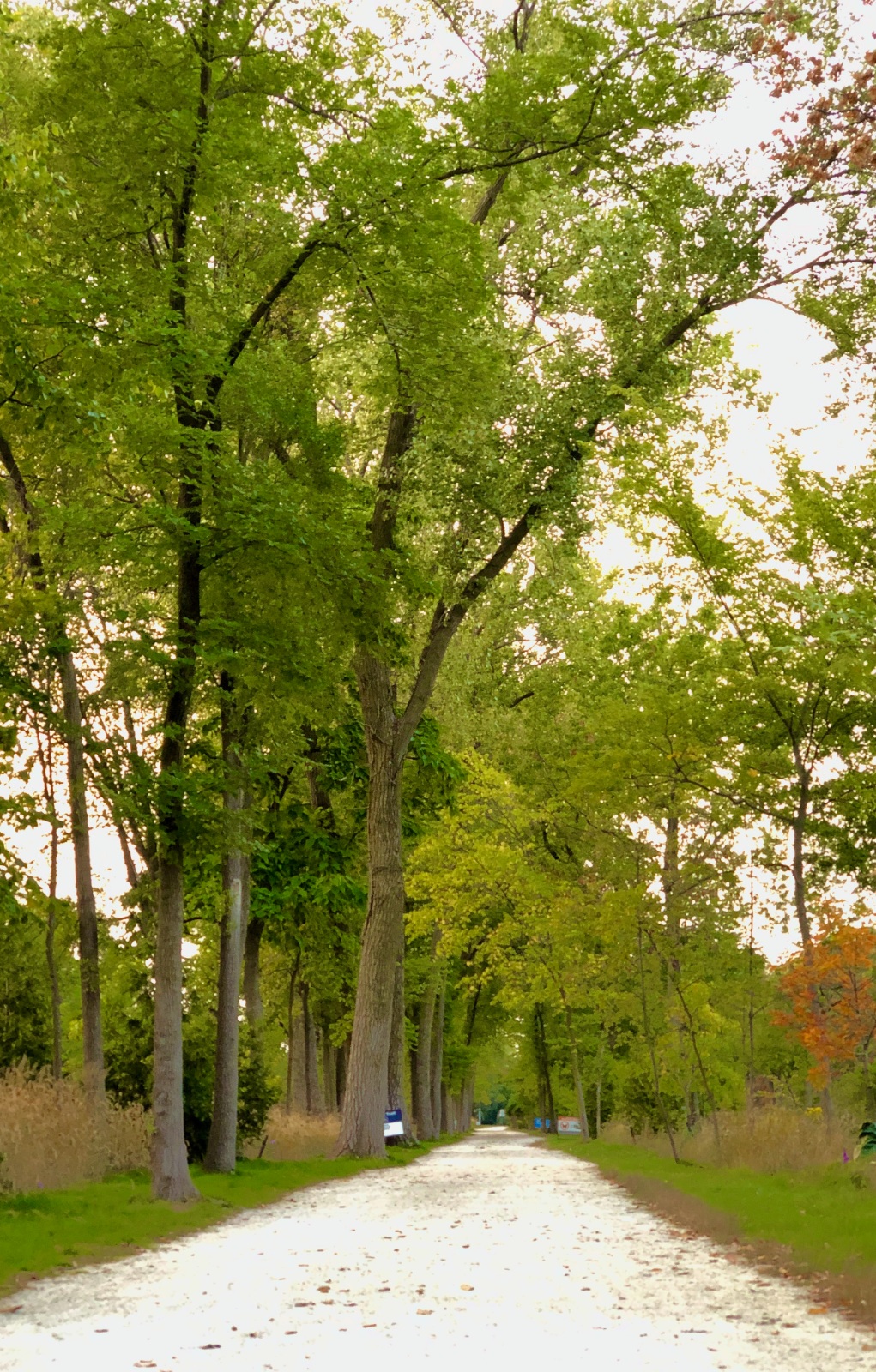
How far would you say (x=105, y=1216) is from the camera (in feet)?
36.8

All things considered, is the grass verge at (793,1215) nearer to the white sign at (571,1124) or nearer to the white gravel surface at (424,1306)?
the white gravel surface at (424,1306)

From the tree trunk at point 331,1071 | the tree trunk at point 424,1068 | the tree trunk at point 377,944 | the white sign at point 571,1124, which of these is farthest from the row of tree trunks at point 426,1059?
the white sign at point 571,1124

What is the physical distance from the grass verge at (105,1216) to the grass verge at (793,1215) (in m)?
4.55

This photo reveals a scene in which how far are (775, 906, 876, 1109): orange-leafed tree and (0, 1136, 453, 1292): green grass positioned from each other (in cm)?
756

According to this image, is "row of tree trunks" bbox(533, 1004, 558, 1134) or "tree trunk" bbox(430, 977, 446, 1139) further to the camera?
"row of tree trunks" bbox(533, 1004, 558, 1134)

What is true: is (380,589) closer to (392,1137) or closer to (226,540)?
(226,540)

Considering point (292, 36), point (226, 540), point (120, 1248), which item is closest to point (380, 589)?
point (226, 540)

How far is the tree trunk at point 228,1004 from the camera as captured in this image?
665 inches

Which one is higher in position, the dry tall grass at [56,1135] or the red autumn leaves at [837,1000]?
the red autumn leaves at [837,1000]

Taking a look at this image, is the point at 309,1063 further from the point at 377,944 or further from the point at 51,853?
the point at 51,853

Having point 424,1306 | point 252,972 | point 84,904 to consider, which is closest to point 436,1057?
point 252,972

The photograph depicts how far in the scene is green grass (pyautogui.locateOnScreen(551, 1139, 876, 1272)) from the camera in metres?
8.80

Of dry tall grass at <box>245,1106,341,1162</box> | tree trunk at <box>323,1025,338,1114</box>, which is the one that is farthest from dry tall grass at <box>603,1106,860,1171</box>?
tree trunk at <box>323,1025,338,1114</box>

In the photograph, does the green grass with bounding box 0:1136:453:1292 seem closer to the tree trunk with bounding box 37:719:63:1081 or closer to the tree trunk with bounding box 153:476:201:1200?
the tree trunk with bounding box 153:476:201:1200
